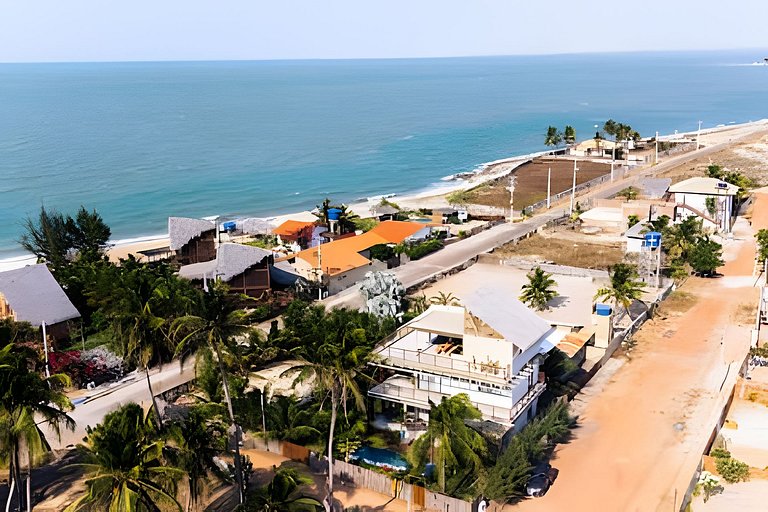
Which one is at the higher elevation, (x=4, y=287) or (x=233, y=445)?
(x=4, y=287)

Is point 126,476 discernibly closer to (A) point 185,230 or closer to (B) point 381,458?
(B) point 381,458

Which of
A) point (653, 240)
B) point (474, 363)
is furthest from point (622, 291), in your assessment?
point (474, 363)

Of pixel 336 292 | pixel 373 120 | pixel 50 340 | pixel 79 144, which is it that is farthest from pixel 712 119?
pixel 50 340

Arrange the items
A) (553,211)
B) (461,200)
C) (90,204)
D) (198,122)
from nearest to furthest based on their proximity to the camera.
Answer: (553,211)
(461,200)
(90,204)
(198,122)

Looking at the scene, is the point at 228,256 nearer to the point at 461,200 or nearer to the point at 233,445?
the point at 233,445

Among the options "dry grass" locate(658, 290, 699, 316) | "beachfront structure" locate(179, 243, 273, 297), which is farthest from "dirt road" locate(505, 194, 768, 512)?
"beachfront structure" locate(179, 243, 273, 297)

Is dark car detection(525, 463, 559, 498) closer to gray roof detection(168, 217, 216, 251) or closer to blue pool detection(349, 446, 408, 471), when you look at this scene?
blue pool detection(349, 446, 408, 471)

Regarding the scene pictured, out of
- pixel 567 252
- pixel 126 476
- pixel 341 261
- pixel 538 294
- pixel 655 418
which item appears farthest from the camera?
pixel 567 252
